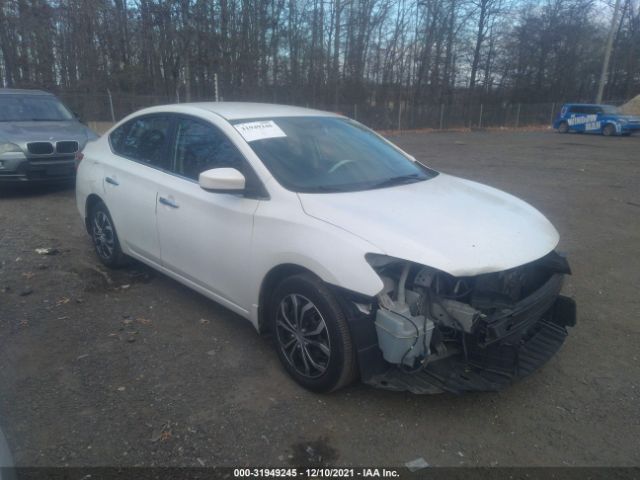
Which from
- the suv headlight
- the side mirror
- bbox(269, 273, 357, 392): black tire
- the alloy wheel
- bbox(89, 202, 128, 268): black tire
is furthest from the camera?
the suv headlight

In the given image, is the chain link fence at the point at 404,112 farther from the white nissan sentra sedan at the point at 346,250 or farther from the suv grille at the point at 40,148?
the white nissan sentra sedan at the point at 346,250

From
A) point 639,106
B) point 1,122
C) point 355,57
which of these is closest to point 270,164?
point 1,122

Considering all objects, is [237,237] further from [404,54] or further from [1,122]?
[404,54]

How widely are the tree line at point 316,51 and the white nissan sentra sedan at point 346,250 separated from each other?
21691 millimetres

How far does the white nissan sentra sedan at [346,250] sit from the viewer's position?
264 centimetres

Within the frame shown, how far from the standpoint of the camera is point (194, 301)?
14.2 ft

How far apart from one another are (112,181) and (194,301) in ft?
4.55

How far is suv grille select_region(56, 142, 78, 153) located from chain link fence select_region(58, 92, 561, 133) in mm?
12851

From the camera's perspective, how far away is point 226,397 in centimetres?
299

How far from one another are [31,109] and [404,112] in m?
28.2

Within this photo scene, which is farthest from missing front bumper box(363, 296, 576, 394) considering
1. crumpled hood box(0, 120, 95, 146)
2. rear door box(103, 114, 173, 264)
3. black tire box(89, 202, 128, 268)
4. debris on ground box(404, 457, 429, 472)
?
crumpled hood box(0, 120, 95, 146)

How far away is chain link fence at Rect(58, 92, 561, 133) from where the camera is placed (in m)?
21.0

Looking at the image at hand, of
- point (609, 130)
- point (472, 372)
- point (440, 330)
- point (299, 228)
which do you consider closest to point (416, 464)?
point (472, 372)

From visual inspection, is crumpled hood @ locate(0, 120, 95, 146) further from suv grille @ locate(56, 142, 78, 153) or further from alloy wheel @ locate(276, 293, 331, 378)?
alloy wheel @ locate(276, 293, 331, 378)
